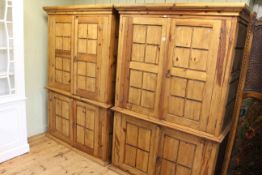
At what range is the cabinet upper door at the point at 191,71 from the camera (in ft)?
6.15

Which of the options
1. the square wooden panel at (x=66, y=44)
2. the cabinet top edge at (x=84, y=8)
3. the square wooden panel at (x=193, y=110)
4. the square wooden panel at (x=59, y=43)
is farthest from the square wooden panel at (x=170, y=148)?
the square wooden panel at (x=59, y=43)

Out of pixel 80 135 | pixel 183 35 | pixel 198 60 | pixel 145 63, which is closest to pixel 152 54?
pixel 145 63

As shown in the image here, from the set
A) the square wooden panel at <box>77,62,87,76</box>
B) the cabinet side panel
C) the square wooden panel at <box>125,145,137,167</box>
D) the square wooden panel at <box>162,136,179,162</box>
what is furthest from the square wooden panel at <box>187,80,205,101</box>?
the square wooden panel at <box>77,62,87,76</box>

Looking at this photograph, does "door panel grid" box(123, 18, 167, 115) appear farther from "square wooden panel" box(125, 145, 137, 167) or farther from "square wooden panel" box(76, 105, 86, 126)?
"square wooden panel" box(76, 105, 86, 126)

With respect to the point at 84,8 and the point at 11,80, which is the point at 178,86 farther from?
the point at 11,80

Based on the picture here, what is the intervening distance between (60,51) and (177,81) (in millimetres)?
1673

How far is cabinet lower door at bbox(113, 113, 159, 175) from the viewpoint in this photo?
7.63 feet

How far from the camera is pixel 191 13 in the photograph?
1.89m

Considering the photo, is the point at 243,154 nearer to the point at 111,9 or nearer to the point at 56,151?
the point at 111,9

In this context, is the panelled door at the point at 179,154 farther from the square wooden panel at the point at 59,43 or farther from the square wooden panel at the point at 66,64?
the square wooden panel at the point at 59,43

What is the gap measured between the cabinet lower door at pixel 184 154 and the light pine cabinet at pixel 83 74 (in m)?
0.75

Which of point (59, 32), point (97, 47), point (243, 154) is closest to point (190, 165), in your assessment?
point (243, 154)

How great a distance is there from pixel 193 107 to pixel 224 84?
35cm

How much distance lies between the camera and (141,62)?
89.0 inches
